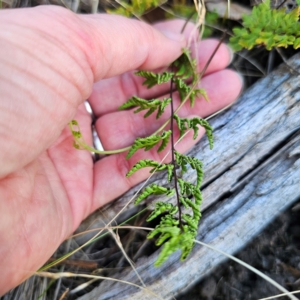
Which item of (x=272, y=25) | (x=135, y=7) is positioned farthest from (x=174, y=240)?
(x=135, y=7)

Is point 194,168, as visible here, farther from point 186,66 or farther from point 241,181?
point 186,66

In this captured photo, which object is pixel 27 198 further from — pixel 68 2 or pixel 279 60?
pixel 279 60

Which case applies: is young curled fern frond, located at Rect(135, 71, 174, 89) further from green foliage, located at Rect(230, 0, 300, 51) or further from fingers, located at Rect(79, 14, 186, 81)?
green foliage, located at Rect(230, 0, 300, 51)

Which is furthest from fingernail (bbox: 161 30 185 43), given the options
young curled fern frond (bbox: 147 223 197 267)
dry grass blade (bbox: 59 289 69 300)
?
dry grass blade (bbox: 59 289 69 300)

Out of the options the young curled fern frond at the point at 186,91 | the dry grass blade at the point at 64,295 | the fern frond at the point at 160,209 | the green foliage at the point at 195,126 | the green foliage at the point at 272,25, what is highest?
the green foliage at the point at 272,25

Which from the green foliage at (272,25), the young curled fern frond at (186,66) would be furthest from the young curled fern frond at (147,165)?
the green foliage at (272,25)

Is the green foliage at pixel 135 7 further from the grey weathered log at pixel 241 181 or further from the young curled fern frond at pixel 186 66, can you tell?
the grey weathered log at pixel 241 181

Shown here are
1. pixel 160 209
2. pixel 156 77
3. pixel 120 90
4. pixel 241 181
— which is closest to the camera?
pixel 160 209
